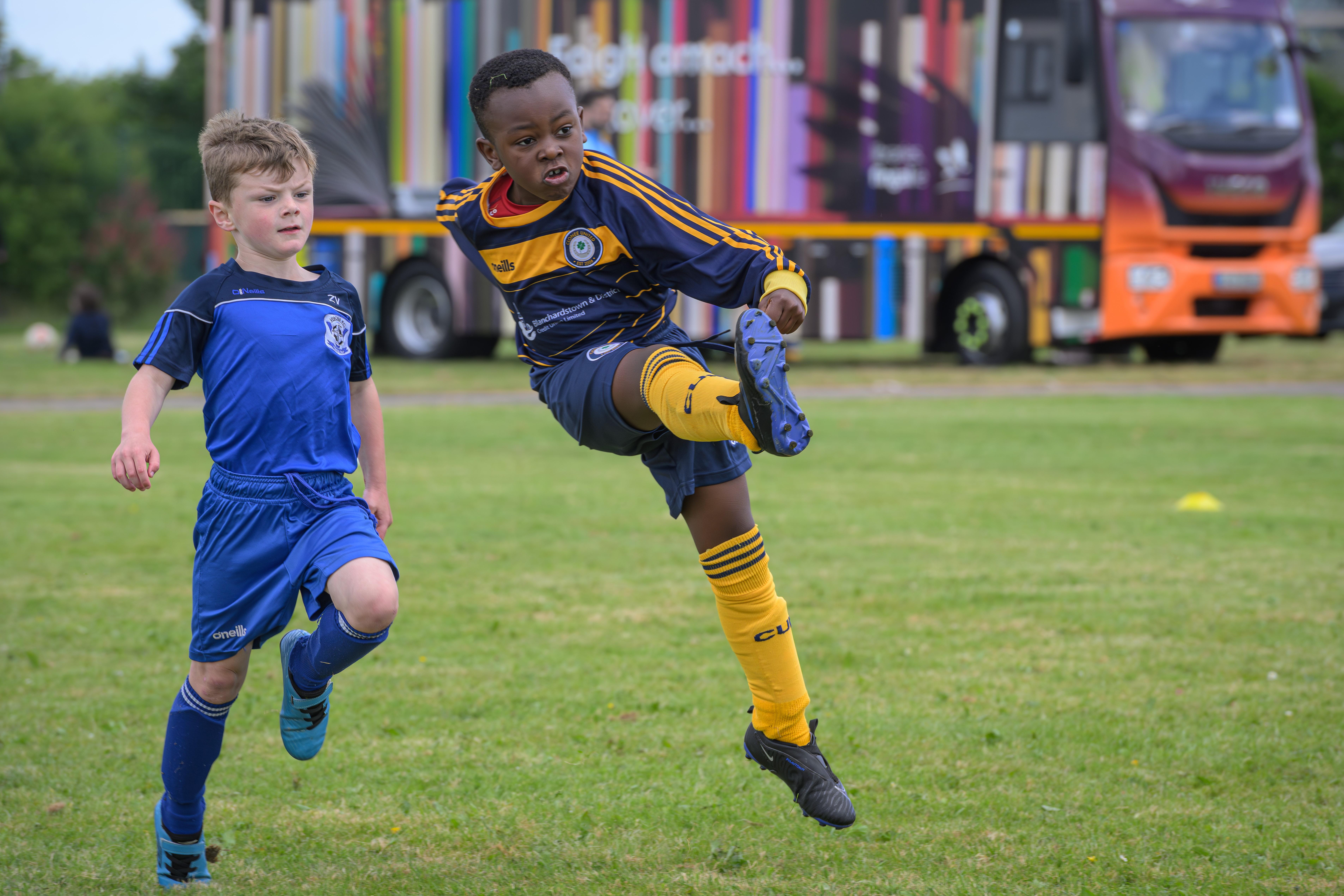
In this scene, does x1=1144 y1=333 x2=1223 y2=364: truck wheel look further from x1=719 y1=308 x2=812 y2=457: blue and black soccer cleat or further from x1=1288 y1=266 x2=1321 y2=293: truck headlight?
x1=719 y1=308 x2=812 y2=457: blue and black soccer cleat

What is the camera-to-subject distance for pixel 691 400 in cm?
356

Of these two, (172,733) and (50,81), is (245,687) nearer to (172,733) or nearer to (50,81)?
(172,733)

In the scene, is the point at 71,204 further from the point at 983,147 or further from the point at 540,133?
the point at 540,133

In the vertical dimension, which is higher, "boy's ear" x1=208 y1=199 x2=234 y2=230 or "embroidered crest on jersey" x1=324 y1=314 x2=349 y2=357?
"boy's ear" x1=208 y1=199 x2=234 y2=230

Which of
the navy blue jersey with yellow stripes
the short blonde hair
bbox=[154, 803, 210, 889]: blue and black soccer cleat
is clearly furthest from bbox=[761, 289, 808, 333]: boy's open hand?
bbox=[154, 803, 210, 889]: blue and black soccer cleat

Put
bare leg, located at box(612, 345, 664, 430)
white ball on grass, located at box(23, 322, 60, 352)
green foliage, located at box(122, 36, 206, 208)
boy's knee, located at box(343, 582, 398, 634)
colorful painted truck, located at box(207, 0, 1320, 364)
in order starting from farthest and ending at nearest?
green foliage, located at box(122, 36, 206, 208), white ball on grass, located at box(23, 322, 60, 352), colorful painted truck, located at box(207, 0, 1320, 364), bare leg, located at box(612, 345, 664, 430), boy's knee, located at box(343, 582, 398, 634)

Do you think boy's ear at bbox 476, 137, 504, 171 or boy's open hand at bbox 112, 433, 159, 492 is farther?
boy's ear at bbox 476, 137, 504, 171

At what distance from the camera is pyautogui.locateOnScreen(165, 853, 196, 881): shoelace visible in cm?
358

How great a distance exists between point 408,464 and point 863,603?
5.22 meters

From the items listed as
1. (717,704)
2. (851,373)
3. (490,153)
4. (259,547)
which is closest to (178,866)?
(259,547)

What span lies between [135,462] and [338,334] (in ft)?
2.02

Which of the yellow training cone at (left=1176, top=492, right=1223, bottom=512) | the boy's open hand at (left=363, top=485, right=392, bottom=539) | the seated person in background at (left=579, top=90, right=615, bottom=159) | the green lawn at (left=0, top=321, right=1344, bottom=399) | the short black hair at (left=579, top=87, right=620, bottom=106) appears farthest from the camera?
the green lawn at (left=0, top=321, right=1344, bottom=399)

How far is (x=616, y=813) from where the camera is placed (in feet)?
13.4

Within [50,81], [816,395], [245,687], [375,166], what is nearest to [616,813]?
[245,687]
